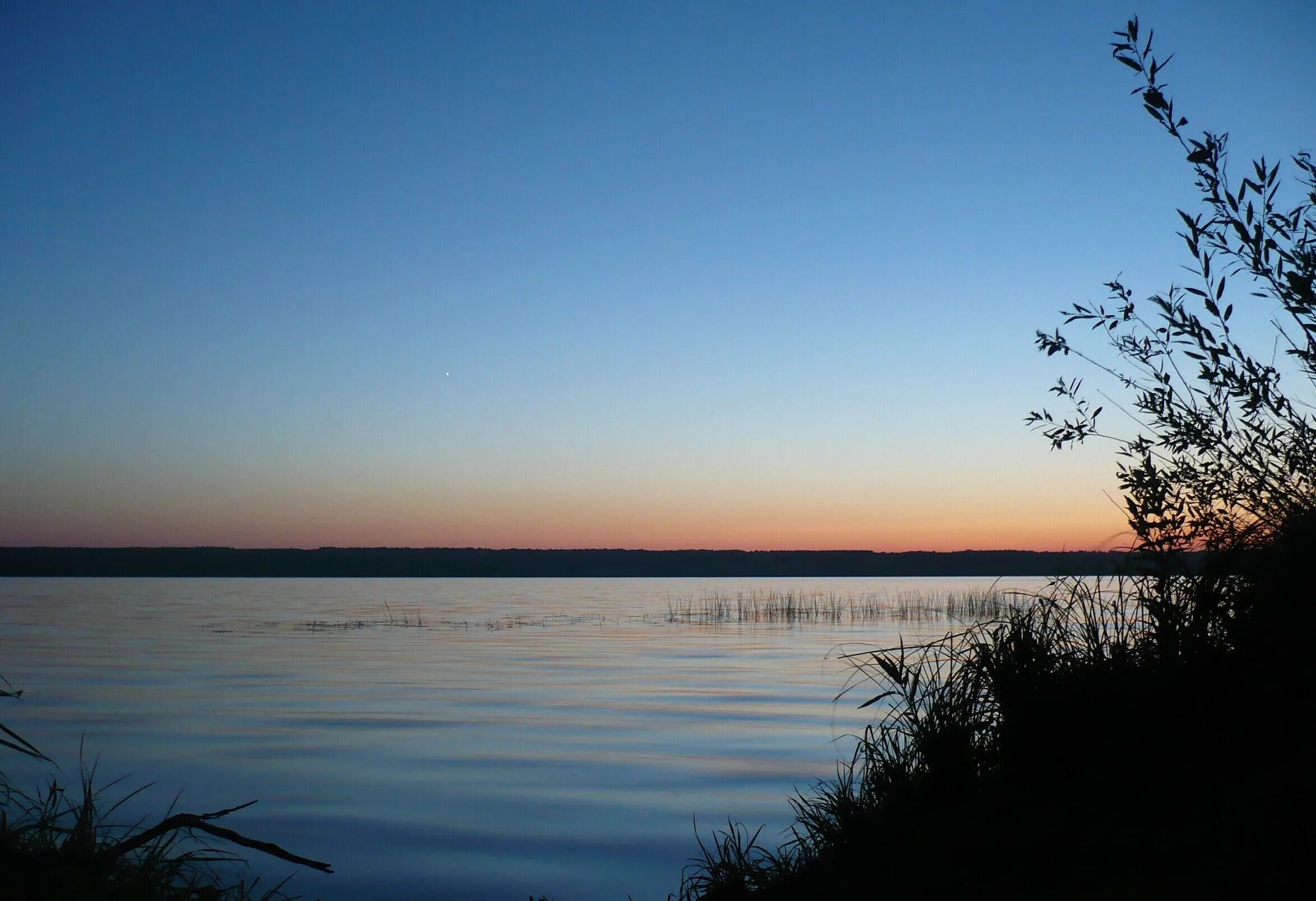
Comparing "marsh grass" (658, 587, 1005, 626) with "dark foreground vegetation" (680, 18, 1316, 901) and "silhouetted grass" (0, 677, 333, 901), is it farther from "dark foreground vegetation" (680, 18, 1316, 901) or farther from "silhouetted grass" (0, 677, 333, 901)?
"silhouetted grass" (0, 677, 333, 901)

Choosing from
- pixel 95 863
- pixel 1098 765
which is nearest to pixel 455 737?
pixel 95 863

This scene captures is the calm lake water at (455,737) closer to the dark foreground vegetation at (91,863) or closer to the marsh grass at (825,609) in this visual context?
the dark foreground vegetation at (91,863)

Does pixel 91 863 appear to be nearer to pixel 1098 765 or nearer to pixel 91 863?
pixel 91 863

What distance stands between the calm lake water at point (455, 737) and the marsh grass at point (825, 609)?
506 cm

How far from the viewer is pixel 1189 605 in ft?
23.6

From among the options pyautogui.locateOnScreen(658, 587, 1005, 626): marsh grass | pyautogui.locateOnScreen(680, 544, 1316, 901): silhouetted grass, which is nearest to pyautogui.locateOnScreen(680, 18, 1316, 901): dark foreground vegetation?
pyautogui.locateOnScreen(680, 544, 1316, 901): silhouetted grass

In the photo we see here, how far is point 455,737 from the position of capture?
15.0 meters

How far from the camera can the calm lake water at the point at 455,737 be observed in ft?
32.3

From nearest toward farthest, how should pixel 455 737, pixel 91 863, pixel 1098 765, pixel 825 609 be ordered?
1. pixel 91 863
2. pixel 1098 765
3. pixel 455 737
4. pixel 825 609

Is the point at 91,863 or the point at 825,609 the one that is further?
the point at 825,609

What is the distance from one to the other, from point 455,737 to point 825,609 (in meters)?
31.1

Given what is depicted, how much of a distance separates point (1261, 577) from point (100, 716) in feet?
53.4

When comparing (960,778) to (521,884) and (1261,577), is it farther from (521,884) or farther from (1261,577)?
(521,884)

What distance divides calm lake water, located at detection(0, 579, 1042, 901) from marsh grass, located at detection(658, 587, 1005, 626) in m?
5.06
